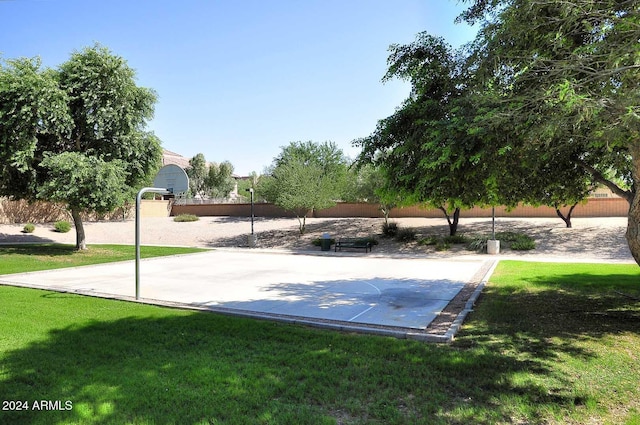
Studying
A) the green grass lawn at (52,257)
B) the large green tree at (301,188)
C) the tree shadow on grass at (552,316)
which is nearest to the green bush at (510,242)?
the large green tree at (301,188)

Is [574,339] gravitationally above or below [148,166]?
below

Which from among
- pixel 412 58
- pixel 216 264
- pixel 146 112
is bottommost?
pixel 216 264

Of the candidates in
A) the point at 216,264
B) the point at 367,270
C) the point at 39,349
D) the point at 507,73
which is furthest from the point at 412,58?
the point at 216,264

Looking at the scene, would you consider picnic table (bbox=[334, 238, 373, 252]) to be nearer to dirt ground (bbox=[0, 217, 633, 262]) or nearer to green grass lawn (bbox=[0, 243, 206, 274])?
dirt ground (bbox=[0, 217, 633, 262])

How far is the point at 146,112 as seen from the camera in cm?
2127

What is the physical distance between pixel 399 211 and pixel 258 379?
104ft

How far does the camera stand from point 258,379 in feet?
15.2

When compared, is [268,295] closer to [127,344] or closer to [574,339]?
[127,344]

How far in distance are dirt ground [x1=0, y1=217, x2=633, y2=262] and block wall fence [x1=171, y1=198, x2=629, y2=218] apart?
140 cm

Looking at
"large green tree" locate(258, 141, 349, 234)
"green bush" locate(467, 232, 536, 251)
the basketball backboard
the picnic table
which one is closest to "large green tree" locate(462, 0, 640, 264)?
the basketball backboard

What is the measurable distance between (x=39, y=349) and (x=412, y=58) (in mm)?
7089

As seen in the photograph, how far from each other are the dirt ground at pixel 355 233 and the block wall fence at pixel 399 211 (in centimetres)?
140

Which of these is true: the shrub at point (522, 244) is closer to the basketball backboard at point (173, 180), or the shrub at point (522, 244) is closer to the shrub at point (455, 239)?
the shrub at point (455, 239)

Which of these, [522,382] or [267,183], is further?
[267,183]
